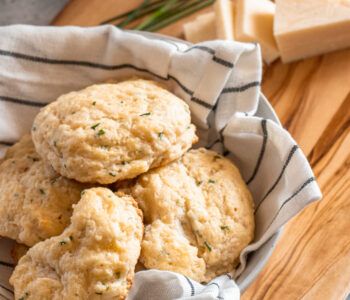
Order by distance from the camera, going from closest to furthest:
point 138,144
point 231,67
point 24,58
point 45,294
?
point 45,294
point 138,144
point 231,67
point 24,58

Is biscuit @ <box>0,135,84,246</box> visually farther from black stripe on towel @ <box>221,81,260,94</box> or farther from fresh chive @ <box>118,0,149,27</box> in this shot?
fresh chive @ <box>118,0,149,27</box>

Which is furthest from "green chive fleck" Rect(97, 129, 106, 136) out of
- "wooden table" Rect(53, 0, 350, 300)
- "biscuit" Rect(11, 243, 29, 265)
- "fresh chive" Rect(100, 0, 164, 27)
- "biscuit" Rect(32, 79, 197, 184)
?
"fresh chive" Rect(100, 0, 164, 27)

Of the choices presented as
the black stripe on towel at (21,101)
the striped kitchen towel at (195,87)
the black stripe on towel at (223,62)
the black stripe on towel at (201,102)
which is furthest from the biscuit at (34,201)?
the black stripe on towel at (223,62)

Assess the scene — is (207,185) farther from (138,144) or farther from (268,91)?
(268,91)

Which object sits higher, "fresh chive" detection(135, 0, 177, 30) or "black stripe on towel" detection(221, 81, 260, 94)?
"black stripe on towel" detection(221, 81, 260, 94)

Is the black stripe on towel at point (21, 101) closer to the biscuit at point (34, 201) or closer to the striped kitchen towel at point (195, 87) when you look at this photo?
the striped kitchen towel at point (195, 87)

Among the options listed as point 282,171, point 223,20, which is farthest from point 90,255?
point 223,20

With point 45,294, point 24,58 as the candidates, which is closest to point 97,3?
point 24,58
